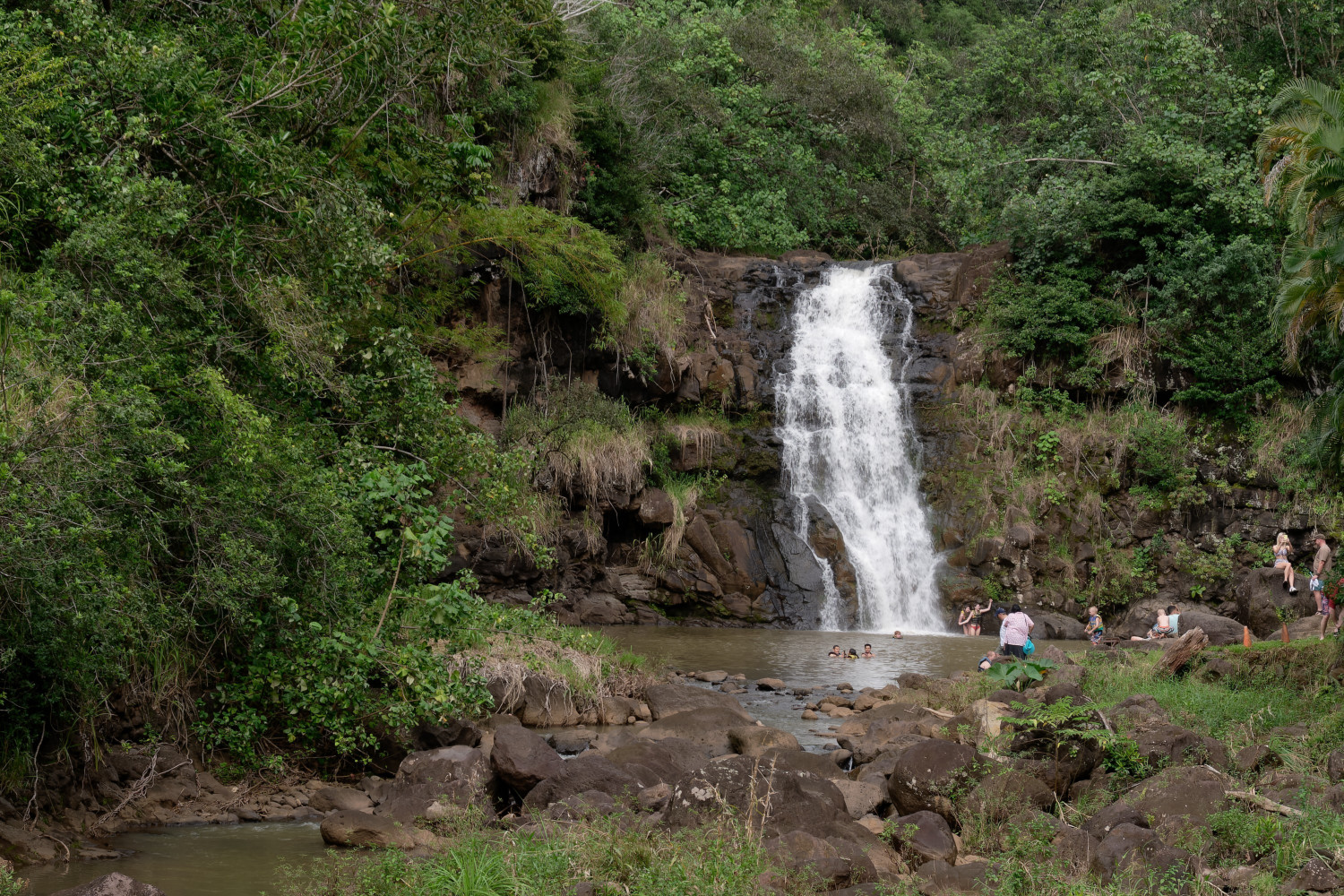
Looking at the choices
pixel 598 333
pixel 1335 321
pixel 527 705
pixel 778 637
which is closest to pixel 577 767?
pixel 527 705

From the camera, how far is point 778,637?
20.2 meters

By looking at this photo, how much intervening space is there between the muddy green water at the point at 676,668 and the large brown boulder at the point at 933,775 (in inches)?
126

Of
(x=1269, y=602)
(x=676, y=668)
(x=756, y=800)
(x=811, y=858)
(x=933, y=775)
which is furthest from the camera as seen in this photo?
(x=1269, y=602)

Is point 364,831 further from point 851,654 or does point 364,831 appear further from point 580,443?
point 580,443

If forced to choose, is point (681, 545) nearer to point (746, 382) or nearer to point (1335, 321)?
point (746, 382)

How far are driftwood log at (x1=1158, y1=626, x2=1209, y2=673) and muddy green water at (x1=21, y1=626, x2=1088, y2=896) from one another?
3.65 metres

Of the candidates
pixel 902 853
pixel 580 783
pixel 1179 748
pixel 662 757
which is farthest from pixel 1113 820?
pixel 580 783

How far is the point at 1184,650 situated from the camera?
1311 cm

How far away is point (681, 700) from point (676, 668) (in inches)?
143

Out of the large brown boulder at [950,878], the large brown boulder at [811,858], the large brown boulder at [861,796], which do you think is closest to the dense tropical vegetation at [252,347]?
the large brown boulder at [811,858]

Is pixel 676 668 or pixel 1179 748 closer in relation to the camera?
pixel 1179 748

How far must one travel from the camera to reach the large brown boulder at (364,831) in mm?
7277

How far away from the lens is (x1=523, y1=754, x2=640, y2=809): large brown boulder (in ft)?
26.6

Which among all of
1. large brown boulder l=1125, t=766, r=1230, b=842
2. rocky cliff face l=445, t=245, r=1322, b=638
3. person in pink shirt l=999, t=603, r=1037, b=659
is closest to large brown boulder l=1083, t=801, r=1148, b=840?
large brown boulder l=1125, t=766, r=1230, b=842
